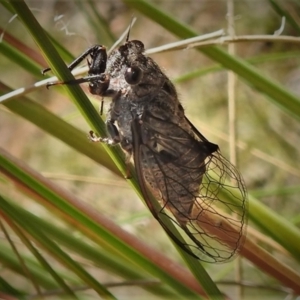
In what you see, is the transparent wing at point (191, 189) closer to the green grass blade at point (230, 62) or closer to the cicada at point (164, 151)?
the cicada at point (164, 151)

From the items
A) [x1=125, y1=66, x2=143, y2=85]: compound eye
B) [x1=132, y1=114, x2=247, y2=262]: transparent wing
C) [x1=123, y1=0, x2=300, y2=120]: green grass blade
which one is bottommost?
[x1=132, y1=114, x2=247, y2=262]: transparent wing

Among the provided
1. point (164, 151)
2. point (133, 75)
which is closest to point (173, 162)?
point (164, 151)

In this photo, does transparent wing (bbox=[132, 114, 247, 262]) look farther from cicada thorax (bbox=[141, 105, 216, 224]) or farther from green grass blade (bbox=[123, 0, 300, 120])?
green grass blade (bbox=[123, 0, 300, 120])

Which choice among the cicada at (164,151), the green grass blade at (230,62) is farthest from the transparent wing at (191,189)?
the green grass blade at (230,62)

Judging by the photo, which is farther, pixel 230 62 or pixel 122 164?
pixel 230 62

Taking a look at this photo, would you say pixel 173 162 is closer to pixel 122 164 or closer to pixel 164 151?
pixel 164 151

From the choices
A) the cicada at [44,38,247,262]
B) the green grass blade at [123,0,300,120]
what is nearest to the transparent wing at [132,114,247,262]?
the cicada at [44,38,247,262]
